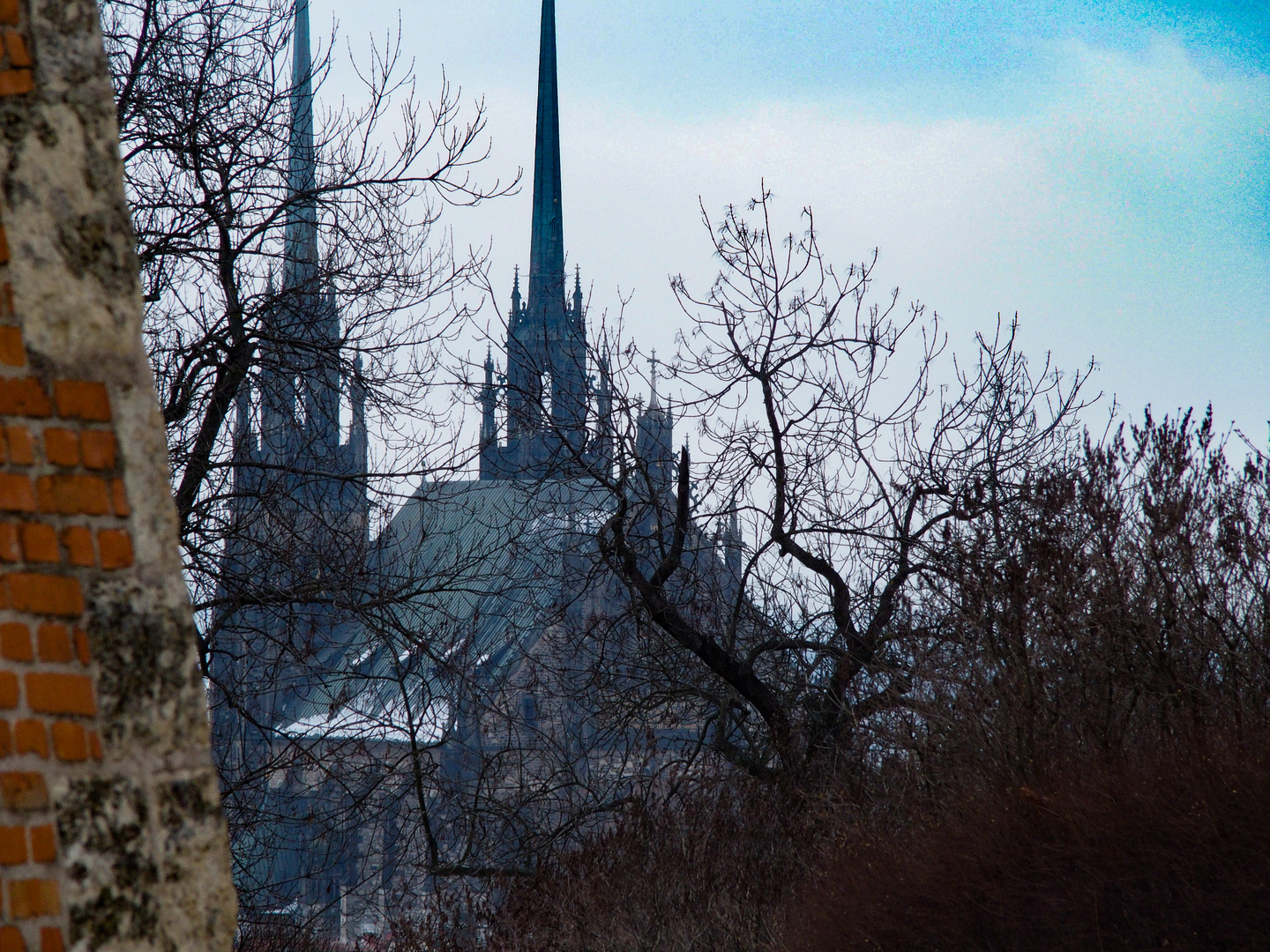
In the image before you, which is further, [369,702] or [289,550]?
[369,702]

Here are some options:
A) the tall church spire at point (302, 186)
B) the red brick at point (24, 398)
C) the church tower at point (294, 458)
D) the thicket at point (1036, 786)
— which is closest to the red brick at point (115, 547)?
the red brick at point (24, 398)

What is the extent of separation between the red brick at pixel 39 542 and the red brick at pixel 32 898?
0.60 metres

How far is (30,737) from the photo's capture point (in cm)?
231

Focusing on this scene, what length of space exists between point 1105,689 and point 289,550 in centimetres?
628

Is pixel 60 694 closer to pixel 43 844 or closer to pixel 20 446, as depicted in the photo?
pixel 43 844

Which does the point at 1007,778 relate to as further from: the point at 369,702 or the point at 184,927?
the point at 369,702

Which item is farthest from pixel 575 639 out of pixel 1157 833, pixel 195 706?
pixel 195 706

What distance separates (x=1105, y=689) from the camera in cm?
899

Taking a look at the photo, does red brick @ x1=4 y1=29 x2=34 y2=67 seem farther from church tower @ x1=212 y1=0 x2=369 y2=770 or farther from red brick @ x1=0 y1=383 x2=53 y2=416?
church tower @ x1=212 y1=0 x2=369 y2=770

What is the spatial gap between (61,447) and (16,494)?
0.41ft

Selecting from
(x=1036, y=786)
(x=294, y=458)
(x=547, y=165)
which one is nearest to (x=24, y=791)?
(x=1036, y=786)

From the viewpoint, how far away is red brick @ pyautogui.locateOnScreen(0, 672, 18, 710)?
230 cm

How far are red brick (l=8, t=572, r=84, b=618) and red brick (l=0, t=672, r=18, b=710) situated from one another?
0.13m

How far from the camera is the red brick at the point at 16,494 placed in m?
2.37
